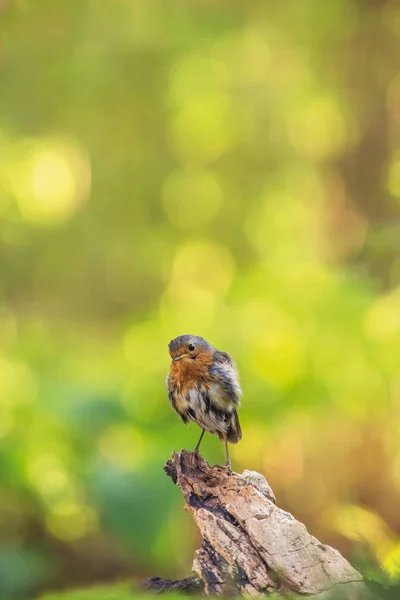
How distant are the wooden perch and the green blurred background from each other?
124 inches

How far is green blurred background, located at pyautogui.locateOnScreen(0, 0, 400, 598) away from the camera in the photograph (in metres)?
5.75

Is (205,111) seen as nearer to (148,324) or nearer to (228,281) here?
(228,281)

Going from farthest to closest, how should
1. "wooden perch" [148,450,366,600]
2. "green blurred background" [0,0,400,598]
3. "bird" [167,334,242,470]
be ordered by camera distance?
"green blurred background" [0,0,400,598]
"bird" [167,334,242,470]
"wooden perch" [148,450,366,600]

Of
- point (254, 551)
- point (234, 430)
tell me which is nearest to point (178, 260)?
point (234, 430)

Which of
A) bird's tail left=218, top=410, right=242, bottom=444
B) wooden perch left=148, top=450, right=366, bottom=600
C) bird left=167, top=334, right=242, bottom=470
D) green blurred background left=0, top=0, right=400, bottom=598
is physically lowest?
wooden perch left=148, top=450, right=366, bottom=600

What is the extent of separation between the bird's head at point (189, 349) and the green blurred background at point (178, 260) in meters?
2.68

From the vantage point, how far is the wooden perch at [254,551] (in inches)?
72.2

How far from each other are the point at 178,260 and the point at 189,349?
696cm

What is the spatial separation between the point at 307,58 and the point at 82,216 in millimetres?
3322

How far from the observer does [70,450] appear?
5781mm

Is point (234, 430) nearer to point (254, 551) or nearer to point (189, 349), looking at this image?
point (189, 349)

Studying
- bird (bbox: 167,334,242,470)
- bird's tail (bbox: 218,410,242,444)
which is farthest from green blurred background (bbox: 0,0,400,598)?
bird (bbox: 167,334,242,470)

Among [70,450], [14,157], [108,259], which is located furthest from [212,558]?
[108,259]

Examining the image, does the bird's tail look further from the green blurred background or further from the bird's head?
the green blurred background
